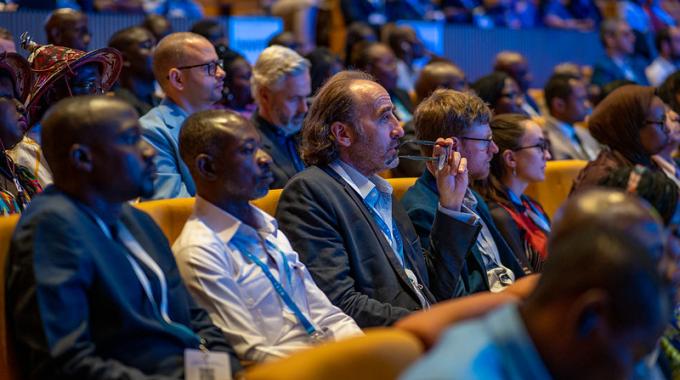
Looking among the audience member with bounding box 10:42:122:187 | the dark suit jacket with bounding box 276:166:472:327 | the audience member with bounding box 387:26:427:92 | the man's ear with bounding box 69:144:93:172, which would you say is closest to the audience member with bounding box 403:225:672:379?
the man's ear with bounding box 69:144:93:172

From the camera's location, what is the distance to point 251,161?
2.75 m

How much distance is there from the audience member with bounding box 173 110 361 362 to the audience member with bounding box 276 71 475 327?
0.18 metres

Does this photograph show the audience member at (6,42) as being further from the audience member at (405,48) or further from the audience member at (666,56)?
the audience member at (666,56)

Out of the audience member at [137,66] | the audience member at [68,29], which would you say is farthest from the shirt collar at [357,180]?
the audience member at [68,29]

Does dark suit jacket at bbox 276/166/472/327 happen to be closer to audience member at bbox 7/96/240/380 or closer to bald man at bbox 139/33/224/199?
audience member at bbox 7/96/240/380

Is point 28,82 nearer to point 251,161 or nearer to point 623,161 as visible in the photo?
point 251,161

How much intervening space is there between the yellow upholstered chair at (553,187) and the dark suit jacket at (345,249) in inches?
62.2

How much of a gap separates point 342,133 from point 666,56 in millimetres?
6904

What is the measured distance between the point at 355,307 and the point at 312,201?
0.38 meters

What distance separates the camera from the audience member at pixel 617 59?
8.66 meters

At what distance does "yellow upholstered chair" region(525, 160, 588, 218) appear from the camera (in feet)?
15.4

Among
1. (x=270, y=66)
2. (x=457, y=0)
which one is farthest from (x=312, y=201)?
(x=457, y=0)

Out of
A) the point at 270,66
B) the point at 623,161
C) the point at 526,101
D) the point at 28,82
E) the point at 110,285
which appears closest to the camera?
the point at 110,285

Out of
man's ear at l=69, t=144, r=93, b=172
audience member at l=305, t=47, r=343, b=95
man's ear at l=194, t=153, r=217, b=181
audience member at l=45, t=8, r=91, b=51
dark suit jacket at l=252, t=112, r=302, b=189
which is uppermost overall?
man's ear at l=69, t=144, r=93, b=172
